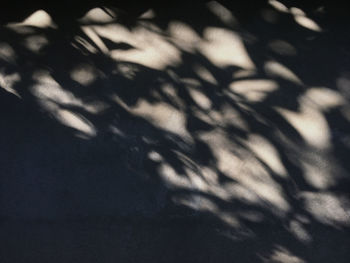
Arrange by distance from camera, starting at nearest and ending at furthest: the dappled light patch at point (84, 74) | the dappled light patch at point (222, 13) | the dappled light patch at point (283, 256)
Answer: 1. the dappled light patch at point (222, 13)
2. the dappled light patch at point (84, 74)
3. the dappled light patch at point (283, 256)

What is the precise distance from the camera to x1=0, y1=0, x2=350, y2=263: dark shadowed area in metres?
3.78

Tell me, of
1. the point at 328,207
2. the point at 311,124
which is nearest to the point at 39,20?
the point at 311,124

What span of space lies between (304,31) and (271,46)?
0.30 meters

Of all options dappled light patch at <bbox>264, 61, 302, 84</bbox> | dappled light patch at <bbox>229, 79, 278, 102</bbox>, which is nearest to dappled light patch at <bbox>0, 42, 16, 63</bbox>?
dappled light patch at <bbox>229, 79, 278, 102</bbox>

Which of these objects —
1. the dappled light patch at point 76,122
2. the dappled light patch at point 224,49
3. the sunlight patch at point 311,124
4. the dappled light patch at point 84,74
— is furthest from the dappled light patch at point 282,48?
the dappled light patch at point 76,122

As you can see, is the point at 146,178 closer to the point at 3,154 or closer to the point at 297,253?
the point at 3,154

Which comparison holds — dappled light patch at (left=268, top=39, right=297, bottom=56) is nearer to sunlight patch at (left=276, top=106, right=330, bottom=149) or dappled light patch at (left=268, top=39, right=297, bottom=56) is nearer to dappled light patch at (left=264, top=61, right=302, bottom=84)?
dappled light patch at (left=264, top=61, right=302, bottom=84)

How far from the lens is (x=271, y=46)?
150 inches

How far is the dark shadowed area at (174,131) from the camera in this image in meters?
3.78

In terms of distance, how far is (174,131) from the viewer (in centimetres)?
401

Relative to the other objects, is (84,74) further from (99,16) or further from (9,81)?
(9,81)

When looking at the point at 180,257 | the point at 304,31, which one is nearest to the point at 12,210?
the point at 180,257

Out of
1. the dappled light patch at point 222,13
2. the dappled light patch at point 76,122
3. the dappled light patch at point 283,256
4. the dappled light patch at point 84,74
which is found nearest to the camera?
the dappled light patch at point 222,13

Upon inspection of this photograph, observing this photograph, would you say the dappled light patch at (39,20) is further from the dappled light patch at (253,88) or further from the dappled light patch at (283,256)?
the dappled light patch at (283,256)
